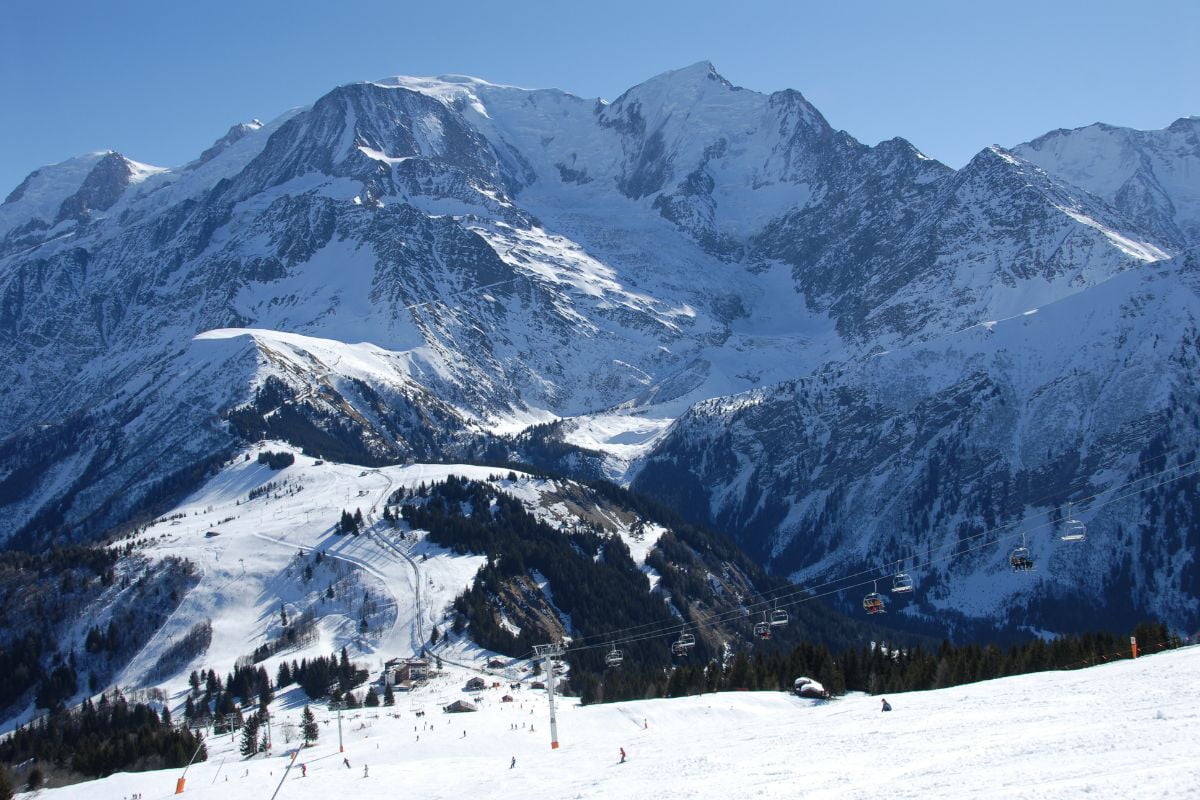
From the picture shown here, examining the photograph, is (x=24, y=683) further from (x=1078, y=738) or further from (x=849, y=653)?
(x=1078, y=738)

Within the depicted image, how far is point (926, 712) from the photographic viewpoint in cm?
8250

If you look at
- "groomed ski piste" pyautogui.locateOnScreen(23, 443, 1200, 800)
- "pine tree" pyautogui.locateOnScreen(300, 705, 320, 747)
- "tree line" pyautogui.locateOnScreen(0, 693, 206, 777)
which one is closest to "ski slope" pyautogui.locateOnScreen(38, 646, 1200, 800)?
"groomed ski piste" pyautogui.locateOnScreen(23, 443, 1200, 800)

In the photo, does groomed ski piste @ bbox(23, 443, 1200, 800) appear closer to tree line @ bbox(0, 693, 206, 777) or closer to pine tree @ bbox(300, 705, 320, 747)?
pine tree @ bbox(300, 705, 320, 747)

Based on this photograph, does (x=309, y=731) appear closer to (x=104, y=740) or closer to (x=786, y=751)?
(x=104, y=740)

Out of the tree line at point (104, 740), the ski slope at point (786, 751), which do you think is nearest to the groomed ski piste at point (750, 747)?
the ski slope at point (786, 751)

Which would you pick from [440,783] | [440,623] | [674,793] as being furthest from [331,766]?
[440,623]

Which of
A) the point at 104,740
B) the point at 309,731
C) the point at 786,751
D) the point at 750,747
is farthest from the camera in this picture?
the point at 104,740

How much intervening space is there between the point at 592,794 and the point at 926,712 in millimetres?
24073

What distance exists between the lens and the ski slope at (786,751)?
53906 mm

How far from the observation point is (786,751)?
74688mm

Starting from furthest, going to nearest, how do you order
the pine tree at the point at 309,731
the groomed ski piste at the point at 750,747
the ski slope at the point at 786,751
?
the pine tree at the point at 309,731 → the groomed ski piste at the point at 750,747 → the ski slope at the point at 786,751

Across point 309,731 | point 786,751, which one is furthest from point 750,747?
point 309,731

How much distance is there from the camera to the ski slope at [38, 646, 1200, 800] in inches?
2122

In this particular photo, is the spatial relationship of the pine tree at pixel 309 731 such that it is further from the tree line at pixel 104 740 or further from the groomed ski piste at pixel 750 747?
the tree line at pixel 104 740
